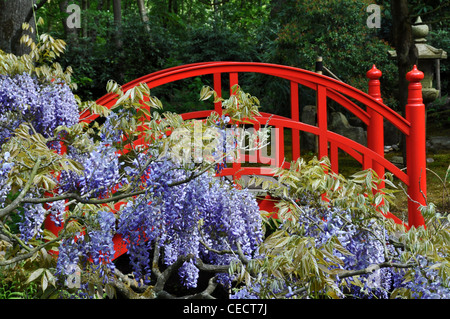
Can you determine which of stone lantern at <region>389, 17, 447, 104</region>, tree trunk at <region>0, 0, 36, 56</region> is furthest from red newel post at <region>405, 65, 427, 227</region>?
stone lantern at <region>389, 17, 447, 104</region>

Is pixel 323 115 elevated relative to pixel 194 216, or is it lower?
elevated

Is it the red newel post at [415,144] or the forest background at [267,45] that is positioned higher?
the forest background at [267,45]

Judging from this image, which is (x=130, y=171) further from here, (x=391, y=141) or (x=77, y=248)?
(x=391, y=141)

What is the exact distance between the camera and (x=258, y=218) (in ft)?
8.01

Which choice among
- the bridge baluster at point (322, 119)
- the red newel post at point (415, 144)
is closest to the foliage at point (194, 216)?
the bridge baluster at point (322, 119)

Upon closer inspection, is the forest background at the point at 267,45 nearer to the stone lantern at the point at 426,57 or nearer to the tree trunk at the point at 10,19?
the tree trunk at the point at 10,19

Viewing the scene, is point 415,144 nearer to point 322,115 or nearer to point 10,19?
point 322,115

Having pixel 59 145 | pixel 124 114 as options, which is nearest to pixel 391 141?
pixel 59 145

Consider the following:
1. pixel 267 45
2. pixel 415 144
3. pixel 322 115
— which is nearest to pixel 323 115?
pixel 322 115

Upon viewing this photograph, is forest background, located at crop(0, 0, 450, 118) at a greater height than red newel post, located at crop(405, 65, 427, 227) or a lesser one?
greater

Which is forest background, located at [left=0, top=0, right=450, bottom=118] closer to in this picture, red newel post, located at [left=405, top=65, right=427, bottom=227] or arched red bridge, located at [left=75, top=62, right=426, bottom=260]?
→ arched red bridge, located at [left=75, top=62, right=426, bottom=260]

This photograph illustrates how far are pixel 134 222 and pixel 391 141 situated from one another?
668 centimetres

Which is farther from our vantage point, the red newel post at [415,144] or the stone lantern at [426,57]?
the stone lantern at [426,57]
